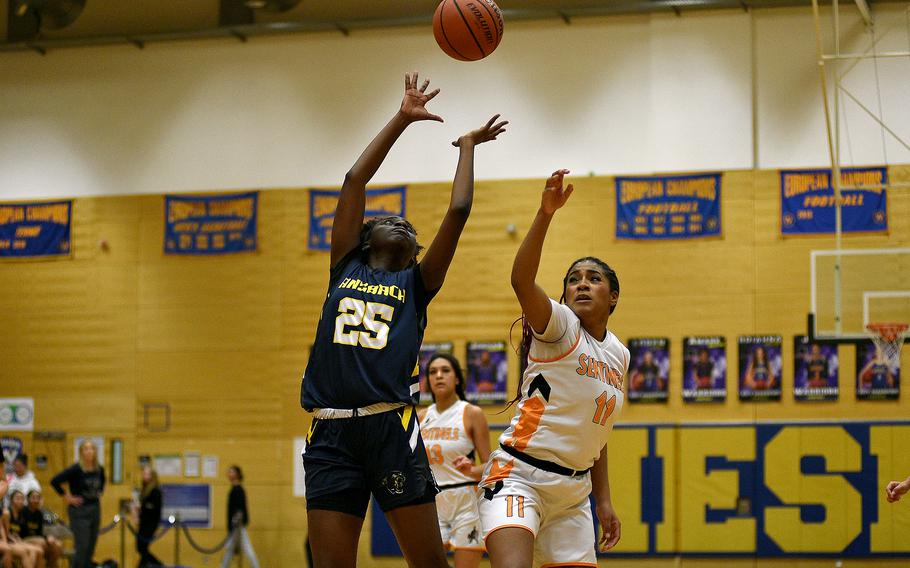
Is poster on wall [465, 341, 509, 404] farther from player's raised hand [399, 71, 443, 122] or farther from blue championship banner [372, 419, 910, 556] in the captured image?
player's raised hand [399, 71, 443, 122]

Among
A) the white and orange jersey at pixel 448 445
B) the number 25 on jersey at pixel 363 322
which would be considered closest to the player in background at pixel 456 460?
the white and orange jersey at pixel 448 445

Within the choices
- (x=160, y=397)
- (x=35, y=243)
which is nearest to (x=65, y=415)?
(x=160, y=397)

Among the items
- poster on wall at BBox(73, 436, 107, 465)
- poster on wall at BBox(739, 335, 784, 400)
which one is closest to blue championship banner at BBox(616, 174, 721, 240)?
poster on wall at BBox(739, 335, 784, 400)

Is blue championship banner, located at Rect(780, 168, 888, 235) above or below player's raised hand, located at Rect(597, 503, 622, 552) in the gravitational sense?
above

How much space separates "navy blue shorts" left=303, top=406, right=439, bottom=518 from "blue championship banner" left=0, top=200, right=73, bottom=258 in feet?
46.8

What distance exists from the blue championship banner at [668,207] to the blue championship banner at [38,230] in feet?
28.4

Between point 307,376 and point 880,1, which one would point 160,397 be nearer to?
point 880,1

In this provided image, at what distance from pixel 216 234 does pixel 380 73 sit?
3.49 metres

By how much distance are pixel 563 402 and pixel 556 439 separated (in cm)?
19

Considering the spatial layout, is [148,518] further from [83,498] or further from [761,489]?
[761,489]

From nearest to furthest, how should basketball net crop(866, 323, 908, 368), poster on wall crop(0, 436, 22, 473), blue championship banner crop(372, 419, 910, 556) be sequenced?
1. basketball net crop(866, 323, 908, 368)
2. blue championship banner crop(372, 419, 910, 556)
3. poster on wall crop(0, 436, 22, 473)

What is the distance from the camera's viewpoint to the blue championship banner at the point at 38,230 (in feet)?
58.9

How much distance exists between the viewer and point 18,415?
17.8 m

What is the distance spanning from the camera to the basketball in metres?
7.14
